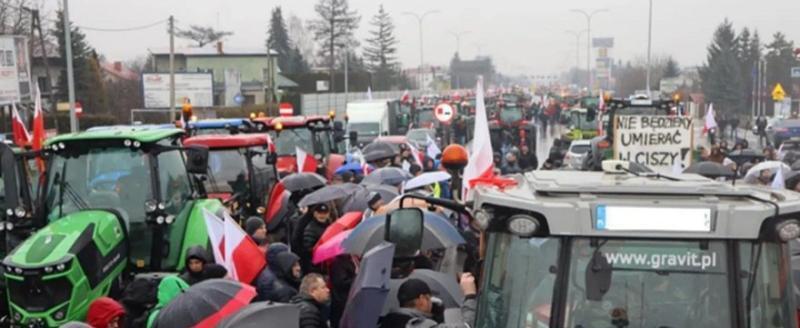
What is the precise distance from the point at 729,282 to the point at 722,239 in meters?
0.20

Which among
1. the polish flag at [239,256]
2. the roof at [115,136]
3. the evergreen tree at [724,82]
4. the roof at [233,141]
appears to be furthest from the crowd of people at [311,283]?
the evergreen tree at [724,82]

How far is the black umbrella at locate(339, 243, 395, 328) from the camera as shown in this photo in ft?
23.0

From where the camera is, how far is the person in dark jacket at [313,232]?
10.6 meters

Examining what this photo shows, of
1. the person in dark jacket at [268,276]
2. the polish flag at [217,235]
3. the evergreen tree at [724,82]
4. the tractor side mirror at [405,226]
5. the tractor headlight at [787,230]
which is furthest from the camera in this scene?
the evergreen tree at [724,82]

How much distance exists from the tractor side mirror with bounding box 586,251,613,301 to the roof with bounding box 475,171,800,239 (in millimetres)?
116

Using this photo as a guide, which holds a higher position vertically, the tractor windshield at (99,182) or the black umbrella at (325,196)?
the tractor windshield at (99,182)

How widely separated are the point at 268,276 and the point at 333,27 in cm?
10475

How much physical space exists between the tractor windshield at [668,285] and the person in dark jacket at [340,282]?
433cm

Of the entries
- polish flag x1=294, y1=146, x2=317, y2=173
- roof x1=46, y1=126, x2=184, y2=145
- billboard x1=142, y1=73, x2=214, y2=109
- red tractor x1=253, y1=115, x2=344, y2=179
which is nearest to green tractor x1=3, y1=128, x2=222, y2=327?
roof x1=46, y1=126, x2=184, y2=145

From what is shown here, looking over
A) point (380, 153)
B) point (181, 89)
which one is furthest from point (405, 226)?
point (181, 89)

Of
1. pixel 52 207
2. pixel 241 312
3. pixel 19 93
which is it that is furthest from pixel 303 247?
pixel 19 93

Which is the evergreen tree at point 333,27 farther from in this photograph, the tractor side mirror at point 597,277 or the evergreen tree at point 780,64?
the tractor side mirror at point 597,277

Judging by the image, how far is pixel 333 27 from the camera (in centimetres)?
11231

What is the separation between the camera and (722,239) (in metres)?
4.76
